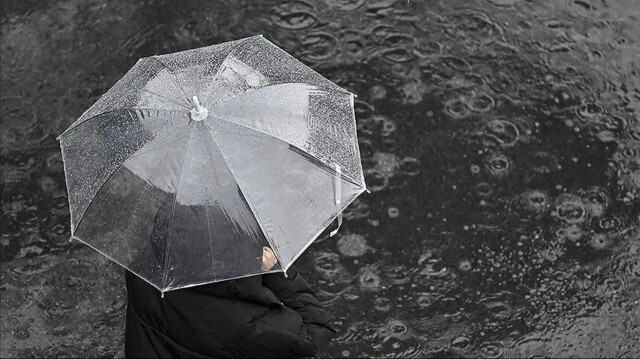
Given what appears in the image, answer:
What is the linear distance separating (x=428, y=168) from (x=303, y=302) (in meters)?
1.60

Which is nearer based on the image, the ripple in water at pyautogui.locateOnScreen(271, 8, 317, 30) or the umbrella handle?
the umbrella handle

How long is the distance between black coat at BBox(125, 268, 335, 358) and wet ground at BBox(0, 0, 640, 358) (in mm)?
1196

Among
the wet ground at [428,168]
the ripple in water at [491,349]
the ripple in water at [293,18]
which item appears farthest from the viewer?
the ripple in water at [293,18]

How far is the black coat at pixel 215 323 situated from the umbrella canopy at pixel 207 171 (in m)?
0.09

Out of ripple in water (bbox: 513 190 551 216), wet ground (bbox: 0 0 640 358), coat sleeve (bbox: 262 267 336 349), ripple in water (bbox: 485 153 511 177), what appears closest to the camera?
coat sleeve (bbox: 262 267 336 349)

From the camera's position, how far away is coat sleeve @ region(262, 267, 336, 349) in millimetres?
3395

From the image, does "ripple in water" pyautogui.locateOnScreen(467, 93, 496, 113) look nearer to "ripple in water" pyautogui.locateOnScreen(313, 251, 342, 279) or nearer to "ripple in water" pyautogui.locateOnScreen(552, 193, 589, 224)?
"ripple in water" pyautogui.locateOnScreen(552, 193, 589, 224)

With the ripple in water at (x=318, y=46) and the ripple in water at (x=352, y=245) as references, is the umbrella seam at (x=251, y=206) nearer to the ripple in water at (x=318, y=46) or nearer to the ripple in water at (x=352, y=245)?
the ripple in water at (x=352, y=245)

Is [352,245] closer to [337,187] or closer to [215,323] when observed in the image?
[337,187]

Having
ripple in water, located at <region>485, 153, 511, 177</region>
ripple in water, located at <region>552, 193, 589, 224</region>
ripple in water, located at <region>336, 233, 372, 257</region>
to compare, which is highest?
ripple in water, located at <region>485, 153, 511, 177</region>

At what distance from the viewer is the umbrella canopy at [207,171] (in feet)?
10.0

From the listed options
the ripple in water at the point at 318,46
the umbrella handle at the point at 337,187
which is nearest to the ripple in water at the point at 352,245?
the ripple in water at the point at 318,46

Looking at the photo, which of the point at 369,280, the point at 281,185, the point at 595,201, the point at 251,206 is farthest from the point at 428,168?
the point at 251,206

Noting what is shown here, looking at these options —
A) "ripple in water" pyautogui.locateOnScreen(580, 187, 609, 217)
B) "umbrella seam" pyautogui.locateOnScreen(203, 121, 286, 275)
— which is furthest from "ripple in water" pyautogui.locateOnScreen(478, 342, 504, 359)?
"umbrella seam" pyautogui.locateOnScreen(203, 121, 286, 275)
